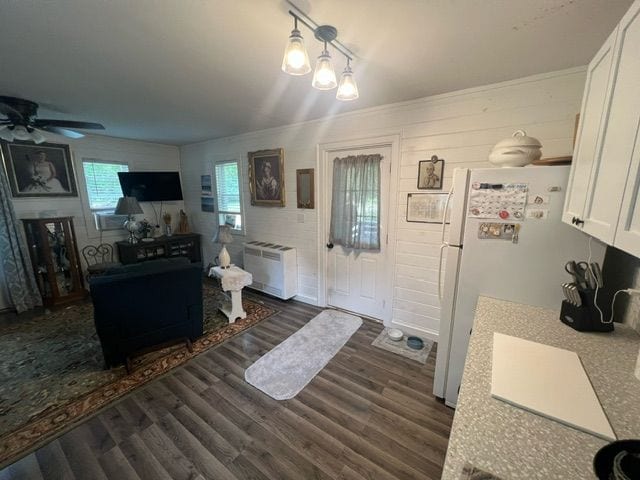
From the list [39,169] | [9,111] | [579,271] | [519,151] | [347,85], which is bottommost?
[579,271]

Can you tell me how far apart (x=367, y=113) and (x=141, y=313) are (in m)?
2.96

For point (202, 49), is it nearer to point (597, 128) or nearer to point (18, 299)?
point (597, 128)

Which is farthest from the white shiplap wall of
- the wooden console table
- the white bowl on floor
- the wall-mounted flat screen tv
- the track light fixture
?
the white bowl on floor

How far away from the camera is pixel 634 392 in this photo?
87 cm

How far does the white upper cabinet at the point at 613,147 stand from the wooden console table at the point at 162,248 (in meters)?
4.99

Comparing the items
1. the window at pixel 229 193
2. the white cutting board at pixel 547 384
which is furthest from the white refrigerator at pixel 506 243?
the window at pixel 229 193

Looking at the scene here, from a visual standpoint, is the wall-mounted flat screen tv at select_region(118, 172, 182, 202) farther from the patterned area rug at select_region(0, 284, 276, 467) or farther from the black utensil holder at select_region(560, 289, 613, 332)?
the black utensil holder at select_region(560, 289, 613, 332)

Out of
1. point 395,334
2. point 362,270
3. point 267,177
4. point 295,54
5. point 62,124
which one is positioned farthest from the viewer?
point 267,177

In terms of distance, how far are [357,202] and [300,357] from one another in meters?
1.78

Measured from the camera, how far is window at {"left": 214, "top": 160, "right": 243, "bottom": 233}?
4.20 m

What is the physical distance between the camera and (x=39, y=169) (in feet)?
11.3

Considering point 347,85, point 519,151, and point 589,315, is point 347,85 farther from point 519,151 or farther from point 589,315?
point 589,315

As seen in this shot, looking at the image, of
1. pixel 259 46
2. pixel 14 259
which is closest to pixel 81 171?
pixel 14 259

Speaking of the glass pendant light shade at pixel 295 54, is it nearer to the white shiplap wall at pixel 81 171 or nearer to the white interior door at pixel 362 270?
the white interior door at pixel 362 270
